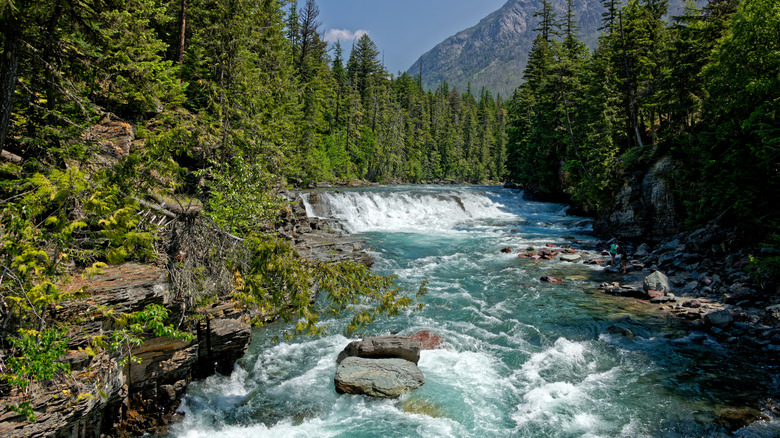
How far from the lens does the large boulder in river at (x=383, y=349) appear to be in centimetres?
842

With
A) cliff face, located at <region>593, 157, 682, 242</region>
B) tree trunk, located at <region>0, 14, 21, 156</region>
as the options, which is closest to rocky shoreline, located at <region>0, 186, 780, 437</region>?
tree trunk, located at <region>0, 14, 21, 156</region>

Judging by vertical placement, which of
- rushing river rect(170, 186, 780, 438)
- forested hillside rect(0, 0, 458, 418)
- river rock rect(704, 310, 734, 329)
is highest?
forested hillside rect(0, 0, 458, 418)

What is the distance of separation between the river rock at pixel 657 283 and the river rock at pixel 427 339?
338 inches

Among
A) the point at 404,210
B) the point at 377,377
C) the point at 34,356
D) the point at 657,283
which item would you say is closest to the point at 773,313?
the point at 657,283

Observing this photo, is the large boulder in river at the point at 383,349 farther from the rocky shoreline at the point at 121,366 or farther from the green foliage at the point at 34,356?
the green foliage at the point at 34,356

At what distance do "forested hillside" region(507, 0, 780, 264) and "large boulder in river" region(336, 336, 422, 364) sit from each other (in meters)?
12.2

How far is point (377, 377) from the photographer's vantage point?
25.1ft

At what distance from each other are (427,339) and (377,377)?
248 cm

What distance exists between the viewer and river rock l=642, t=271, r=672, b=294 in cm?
1279

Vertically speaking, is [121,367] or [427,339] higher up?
[121,367]

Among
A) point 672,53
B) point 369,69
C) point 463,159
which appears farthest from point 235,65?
point 463,159

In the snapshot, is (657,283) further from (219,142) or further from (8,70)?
(8,70)

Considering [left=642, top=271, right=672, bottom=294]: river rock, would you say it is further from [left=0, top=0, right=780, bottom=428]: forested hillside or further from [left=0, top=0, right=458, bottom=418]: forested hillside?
[left=0, top=0, right=458, bottom=418]: forested hillside

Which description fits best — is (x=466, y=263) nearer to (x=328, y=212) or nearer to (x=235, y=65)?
(x=328, y=212)
